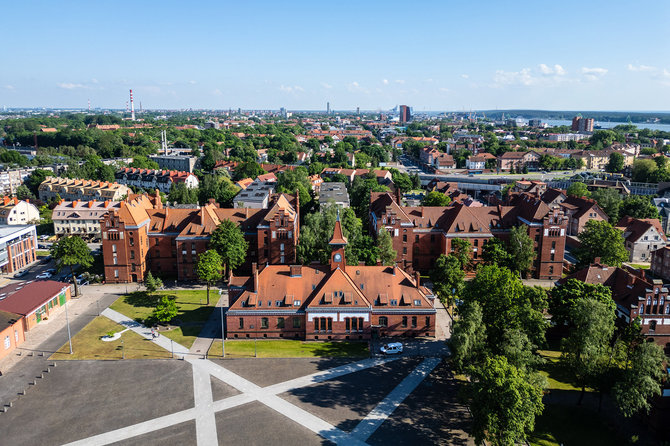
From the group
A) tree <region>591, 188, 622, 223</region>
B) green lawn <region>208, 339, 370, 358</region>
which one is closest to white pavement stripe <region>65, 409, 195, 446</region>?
green lawn <region>208, 339, 370, 358</region>

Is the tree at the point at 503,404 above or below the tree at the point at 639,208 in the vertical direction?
below

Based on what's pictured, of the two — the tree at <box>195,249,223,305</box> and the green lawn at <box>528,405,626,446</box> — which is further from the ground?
the tree at <box>195,249,223,305</box>

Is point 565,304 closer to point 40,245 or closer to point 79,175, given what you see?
point 40,245

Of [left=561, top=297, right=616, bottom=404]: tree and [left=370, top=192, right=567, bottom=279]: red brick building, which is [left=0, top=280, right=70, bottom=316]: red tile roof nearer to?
[left=370, top=192, right=567, bottom=279]: red brick building

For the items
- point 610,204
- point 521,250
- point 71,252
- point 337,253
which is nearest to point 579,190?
point 610,204

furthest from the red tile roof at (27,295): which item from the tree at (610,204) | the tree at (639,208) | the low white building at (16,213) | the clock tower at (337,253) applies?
the tree at (639,208)

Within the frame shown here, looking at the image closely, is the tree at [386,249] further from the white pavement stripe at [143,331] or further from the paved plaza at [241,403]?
the white pavement stripe at [143,331]

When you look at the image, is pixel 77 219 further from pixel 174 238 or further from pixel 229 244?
pixel 229 244
